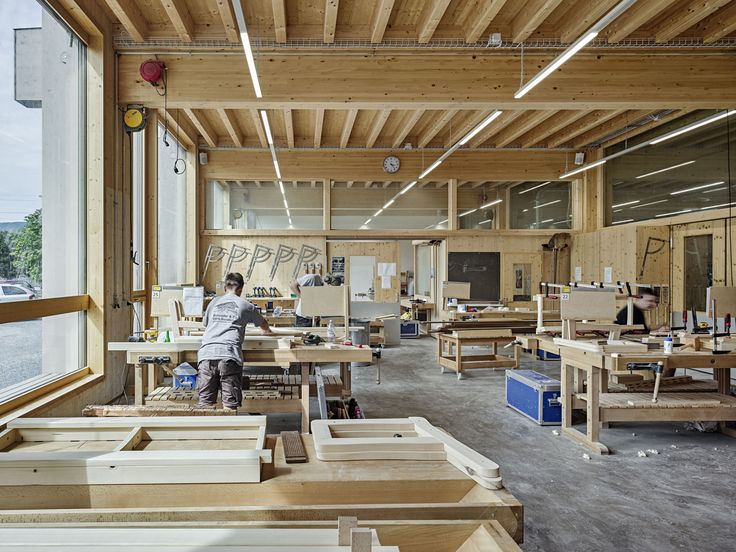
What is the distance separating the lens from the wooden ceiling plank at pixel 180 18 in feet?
17.2

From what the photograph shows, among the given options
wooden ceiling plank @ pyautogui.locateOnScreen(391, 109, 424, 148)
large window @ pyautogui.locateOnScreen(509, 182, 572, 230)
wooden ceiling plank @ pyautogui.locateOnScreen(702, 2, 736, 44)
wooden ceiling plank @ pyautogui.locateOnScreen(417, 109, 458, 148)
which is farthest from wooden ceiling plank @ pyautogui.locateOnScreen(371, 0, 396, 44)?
large window @ pyautogui.locateOnScreen(509, 182, 572, 230)

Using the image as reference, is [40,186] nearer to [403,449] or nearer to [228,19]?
[228,19]

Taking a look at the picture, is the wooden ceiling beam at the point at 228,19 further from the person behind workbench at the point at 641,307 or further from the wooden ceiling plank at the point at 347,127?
the person behind workbench at the point at 641,307

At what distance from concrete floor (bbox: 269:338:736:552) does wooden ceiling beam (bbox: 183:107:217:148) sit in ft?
17.9

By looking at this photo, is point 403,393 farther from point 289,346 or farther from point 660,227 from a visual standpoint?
point 660,227

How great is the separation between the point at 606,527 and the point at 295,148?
9.14 m

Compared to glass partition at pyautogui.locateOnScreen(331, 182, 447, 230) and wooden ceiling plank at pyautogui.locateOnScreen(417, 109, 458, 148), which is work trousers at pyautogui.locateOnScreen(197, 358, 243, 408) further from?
glass partition at pyautogui.locateOnScreen(331, 182, 447, 230)

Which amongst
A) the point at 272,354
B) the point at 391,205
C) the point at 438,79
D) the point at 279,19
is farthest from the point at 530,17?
the point at 391,205

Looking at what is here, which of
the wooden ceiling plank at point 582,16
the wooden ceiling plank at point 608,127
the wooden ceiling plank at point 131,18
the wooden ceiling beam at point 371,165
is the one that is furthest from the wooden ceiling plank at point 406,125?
the wooden ceiling plank at point 131,18

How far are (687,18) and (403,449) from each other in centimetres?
623

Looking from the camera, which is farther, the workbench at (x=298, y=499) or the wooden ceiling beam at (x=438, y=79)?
the wooden ceiling beam at (x=438, y=79)

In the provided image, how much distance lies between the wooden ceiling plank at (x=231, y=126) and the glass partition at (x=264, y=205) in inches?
43.1

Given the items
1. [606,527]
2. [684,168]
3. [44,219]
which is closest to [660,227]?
[684,168]

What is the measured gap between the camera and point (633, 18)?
5.42 metres
